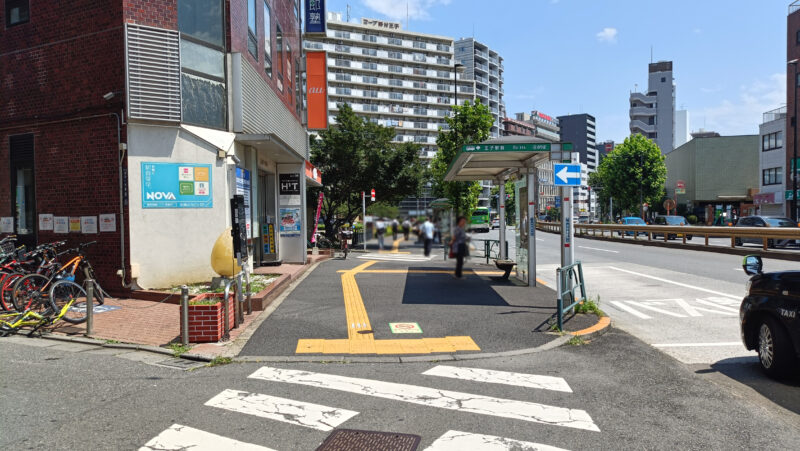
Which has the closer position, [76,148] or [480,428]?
[480,428]

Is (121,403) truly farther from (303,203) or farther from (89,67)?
(303,203)

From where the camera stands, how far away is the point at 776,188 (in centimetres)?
4938

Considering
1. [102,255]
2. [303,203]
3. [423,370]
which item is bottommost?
[423,370]

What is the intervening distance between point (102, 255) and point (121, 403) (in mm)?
7504

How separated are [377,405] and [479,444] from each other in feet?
4.22

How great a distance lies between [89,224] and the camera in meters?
11.7

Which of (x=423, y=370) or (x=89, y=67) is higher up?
(x=89, y=67)

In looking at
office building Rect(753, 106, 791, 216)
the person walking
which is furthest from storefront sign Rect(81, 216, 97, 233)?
office building Rect(753, 106, 791, 216)

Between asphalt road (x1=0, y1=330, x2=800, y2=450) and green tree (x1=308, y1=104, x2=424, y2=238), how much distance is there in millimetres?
24862

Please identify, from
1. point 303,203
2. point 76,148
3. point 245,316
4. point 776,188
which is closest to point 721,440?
point 245,316

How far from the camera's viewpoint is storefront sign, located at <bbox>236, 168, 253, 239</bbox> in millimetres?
13148

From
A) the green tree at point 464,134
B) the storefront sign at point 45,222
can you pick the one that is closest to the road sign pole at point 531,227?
the storefront sign at point 45,222

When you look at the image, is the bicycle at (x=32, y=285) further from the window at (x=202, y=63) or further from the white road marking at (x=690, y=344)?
the white road marking at (x=690, y=344)

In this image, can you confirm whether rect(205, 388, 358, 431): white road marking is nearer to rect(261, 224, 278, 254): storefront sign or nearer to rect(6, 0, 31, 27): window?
rect(261, 224, 278, 254): storefront sign
